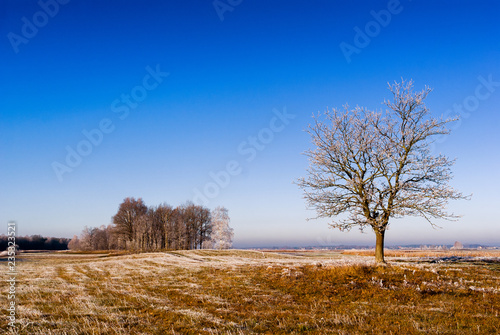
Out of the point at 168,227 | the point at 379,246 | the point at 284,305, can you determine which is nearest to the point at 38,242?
the point at 168,227

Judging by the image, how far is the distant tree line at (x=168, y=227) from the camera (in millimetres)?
84375

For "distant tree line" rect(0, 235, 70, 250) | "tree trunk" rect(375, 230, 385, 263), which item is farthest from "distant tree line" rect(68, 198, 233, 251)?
"tree trunk" rect(375, 230, 385, 263)

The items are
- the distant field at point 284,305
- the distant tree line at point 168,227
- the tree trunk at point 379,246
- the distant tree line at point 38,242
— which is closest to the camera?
the distant field at point 284,305

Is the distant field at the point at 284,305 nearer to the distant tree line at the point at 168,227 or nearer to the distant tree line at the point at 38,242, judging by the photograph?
the distant tree line at the point at 168,227

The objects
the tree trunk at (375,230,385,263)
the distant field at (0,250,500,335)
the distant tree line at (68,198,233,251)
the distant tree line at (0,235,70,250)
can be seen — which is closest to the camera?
the distant field at (0,250,500,335)

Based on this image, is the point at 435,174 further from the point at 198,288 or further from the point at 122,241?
the point at 122,241

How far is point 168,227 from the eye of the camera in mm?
89062

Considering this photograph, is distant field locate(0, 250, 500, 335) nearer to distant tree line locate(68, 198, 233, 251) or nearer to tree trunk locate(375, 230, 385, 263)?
tree trunk locate(375, 230, 385, 263)

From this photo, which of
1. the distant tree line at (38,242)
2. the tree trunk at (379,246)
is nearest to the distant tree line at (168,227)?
the distant tree line at (38,242)

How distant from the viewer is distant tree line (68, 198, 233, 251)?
277 ft

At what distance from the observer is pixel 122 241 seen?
300 feet

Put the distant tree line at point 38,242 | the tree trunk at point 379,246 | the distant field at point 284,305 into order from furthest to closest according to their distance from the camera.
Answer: the distant tree line at point 38,242
the tree trunk at point 379,246
the distant field at point 284,305

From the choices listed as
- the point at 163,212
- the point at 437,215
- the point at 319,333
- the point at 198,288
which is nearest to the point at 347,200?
the point at 437,215

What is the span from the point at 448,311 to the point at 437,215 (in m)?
12.1
